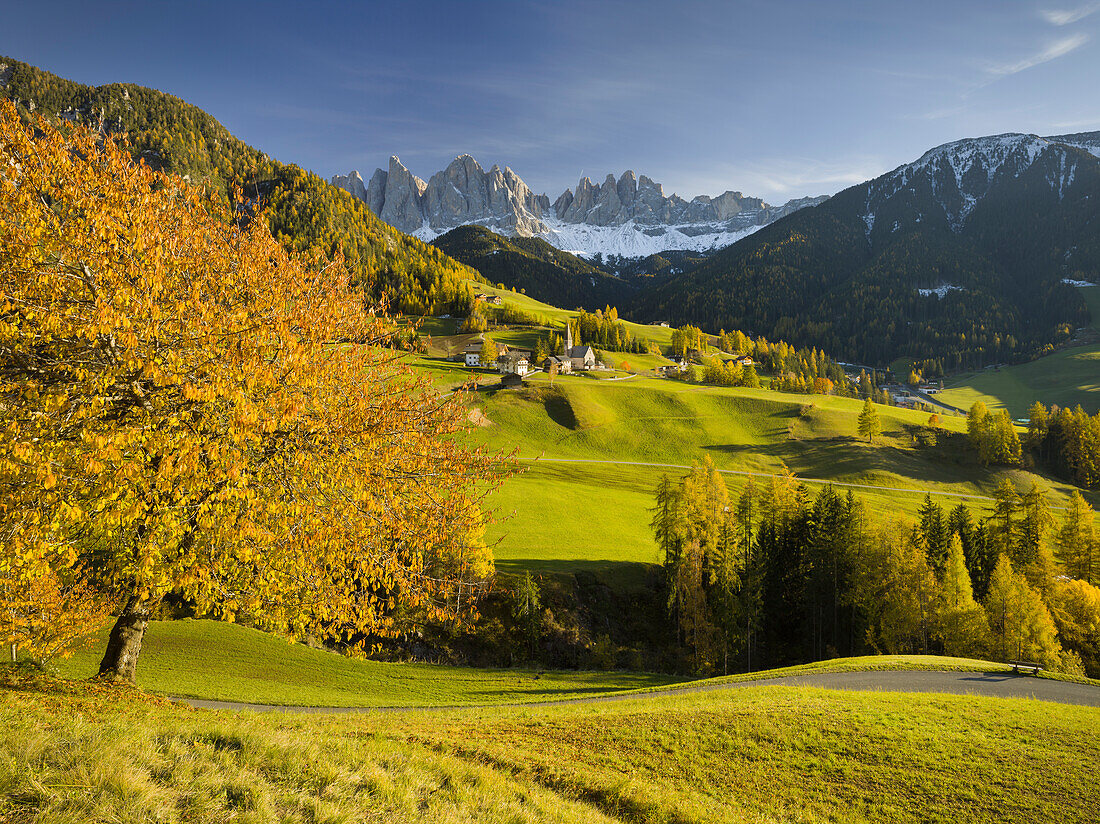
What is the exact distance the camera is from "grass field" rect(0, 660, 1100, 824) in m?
5.95

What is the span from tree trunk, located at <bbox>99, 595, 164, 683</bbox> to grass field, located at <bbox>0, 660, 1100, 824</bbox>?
4.47 feet

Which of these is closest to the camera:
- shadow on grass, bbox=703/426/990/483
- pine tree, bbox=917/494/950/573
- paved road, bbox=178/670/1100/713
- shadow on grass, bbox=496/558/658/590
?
paved road, bbox=178/670/1100/713

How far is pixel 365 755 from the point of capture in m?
8.71

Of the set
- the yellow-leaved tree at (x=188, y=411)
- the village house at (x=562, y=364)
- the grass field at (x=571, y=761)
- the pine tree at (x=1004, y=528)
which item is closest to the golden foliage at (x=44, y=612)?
the yellow-leaved tree at (x=188, y=411)

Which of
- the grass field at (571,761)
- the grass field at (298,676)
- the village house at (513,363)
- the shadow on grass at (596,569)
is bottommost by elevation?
the grass field at (298,676)

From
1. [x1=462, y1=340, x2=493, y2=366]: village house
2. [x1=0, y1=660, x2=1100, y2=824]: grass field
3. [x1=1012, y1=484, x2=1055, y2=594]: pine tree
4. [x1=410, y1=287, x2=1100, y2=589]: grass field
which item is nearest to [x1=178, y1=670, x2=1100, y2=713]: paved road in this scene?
[x1=0, y1=660, x2=1100, y2=824]: grass field

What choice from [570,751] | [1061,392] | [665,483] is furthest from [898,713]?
[1061,392]

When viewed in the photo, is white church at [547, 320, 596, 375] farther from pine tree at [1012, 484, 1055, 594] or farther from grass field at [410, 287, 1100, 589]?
pine tree at [1012, 484, 1055, 594]

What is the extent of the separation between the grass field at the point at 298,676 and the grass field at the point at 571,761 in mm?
8499

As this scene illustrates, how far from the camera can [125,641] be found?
14.4 metres

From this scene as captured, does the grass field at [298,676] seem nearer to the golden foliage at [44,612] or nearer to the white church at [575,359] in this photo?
the golden foliage at [44,612]

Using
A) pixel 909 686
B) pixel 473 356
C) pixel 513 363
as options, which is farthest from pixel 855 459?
pixel 473 356

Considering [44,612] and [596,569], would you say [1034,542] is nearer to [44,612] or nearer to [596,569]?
[596,569]

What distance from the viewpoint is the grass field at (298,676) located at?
24188 mm
